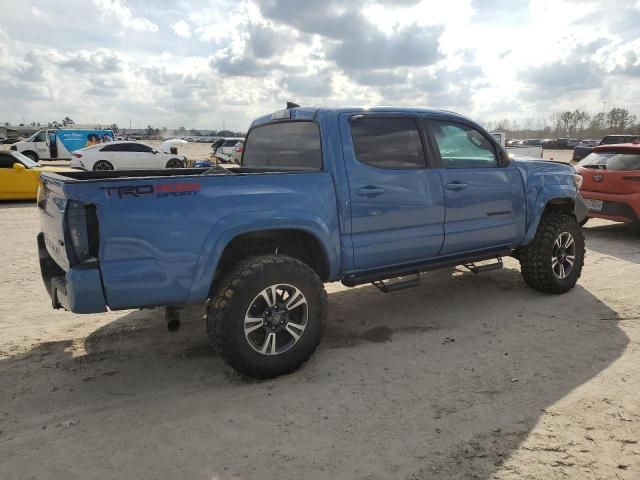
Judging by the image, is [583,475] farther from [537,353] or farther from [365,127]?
[365,127]

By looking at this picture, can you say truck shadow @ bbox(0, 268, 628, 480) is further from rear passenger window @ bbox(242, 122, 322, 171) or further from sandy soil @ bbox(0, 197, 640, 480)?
rear passenger window @ bbox(242, 122, 322, 171)

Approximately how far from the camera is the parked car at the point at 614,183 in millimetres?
7754

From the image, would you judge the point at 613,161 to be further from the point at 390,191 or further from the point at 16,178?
the point at 16,178

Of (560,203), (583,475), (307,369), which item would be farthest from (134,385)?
(560,203)

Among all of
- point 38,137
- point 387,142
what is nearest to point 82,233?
point 387,142

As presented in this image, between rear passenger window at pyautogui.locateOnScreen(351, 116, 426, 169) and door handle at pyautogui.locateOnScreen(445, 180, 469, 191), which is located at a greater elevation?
rear passenger window at pyautogui.locateOnScreen(351, 116, 426, 169)

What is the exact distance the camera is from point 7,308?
4.80 m

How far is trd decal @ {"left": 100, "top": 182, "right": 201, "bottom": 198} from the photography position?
2.92 meters

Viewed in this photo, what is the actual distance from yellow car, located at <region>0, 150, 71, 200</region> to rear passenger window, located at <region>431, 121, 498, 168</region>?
10647mm

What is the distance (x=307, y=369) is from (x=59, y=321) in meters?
2.54

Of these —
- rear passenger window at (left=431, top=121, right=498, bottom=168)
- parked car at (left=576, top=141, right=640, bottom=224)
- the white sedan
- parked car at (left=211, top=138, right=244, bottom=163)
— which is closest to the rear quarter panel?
rear passenger window at (left=431, top=121, right=498, bottom=168)

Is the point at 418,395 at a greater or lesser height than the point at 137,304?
lesser

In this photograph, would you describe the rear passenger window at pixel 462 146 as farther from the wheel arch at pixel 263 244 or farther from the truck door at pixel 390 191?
the wheel arch at pixel 263 244

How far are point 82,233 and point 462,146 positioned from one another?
341 centimetres
